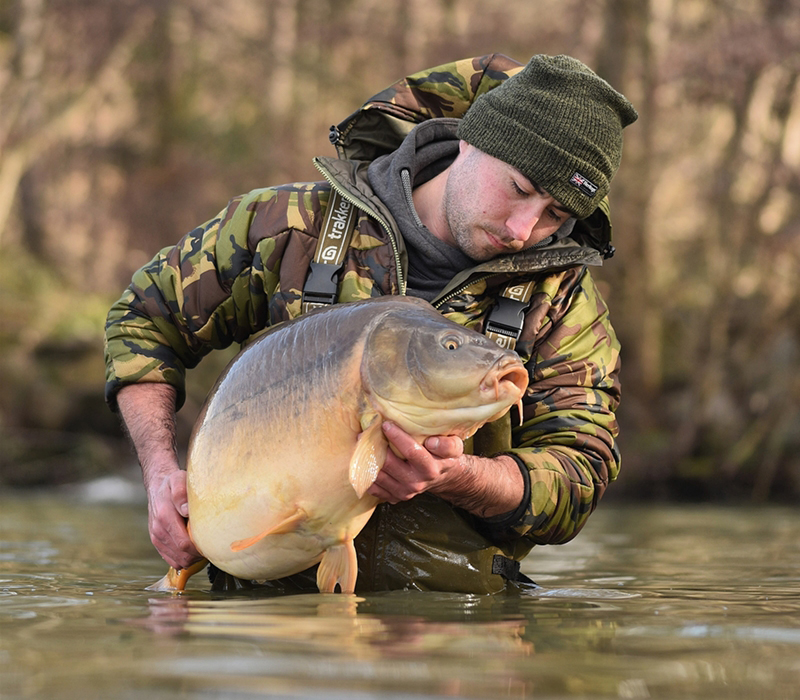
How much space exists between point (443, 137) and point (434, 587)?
1630 mm

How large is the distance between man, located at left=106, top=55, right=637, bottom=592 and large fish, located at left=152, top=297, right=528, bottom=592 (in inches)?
A: 12.1

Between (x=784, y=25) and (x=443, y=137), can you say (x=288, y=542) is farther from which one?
(x=784, y=25)

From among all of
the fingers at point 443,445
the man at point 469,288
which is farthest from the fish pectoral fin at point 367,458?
the man at point 469,288

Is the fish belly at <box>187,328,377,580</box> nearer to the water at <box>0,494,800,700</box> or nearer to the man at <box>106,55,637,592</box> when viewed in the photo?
the water at <box>0,494,800,700</box>

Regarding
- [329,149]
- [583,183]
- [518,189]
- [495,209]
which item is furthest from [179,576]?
[329,149]

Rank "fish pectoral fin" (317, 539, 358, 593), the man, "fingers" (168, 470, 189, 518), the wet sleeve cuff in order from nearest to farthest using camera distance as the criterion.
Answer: "fish pectoral fin" (317, 539, 358, 593), "fingers" (168, 470, 189, 518), the wet sleeve cuff, the man

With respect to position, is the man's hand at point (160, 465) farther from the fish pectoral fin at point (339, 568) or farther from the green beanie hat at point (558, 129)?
the green beanie hat at point (558, 129)

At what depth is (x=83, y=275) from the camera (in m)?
19.1

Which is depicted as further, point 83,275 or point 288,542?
point 83,275

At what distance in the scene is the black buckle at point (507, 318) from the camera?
12.1 feet

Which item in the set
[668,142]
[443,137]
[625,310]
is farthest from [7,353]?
[443,137]

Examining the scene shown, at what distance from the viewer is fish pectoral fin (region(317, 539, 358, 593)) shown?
3.15 m

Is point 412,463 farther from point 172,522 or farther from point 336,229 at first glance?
point 336,229

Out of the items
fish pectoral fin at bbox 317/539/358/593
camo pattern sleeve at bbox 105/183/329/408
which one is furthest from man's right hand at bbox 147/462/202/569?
camo pattern sleeve at bbox 105/183/329/408
